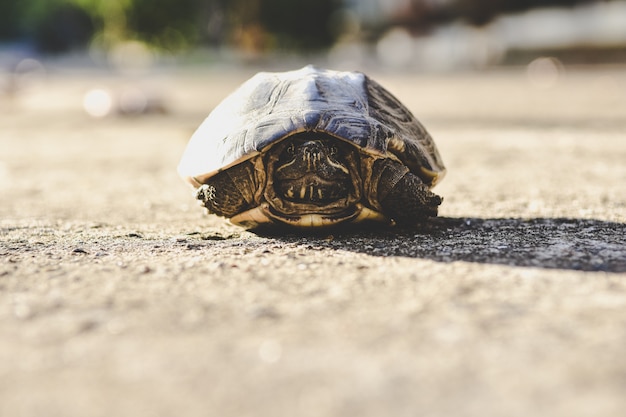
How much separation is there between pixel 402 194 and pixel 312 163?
0.39 metres

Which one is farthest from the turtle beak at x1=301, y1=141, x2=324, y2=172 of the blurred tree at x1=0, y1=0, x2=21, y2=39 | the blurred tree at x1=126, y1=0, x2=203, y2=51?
the blurred tree at x1=0, y1=0, x2=21, y2=39

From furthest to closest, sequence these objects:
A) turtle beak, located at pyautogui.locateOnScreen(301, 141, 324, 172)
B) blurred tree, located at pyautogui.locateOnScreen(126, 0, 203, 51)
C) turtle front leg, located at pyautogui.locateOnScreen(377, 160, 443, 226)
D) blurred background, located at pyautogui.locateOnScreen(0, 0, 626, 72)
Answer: blurred tree, located at pyautogui.locateOnScreen(126, 0, 203, 51)
blurred background, located at pyautogui.locateOnScreen(0, 0, 626, 72)
turtle front leg, located at pyautogui.locateOnScreen(377, 160, 443, 226)
turtle beak, located at pyautogui.locateOnScreen(301, 141, 324, 172)

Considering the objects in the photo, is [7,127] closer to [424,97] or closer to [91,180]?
[91,180]

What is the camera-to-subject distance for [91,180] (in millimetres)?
5488

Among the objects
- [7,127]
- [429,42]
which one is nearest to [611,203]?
[7,127]

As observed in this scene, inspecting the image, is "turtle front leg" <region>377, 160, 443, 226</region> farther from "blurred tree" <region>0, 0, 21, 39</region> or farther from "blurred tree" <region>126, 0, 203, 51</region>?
"blurred tree" <region>0, 0, 21, 39</region>

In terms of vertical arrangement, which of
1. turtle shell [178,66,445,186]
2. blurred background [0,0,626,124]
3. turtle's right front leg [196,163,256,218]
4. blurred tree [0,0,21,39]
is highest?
blurred tree [0,0,21,39]

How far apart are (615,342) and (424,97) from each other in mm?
12519

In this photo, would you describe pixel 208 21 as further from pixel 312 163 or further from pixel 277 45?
pixel 312 163

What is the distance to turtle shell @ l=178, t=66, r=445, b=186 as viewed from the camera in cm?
295

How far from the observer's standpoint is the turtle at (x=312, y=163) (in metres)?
2.95

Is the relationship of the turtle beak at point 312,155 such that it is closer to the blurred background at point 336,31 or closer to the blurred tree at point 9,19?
the blurred background at point 336,31

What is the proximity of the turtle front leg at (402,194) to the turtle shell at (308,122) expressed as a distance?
0.07m

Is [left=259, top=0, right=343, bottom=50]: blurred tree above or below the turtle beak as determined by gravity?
above
